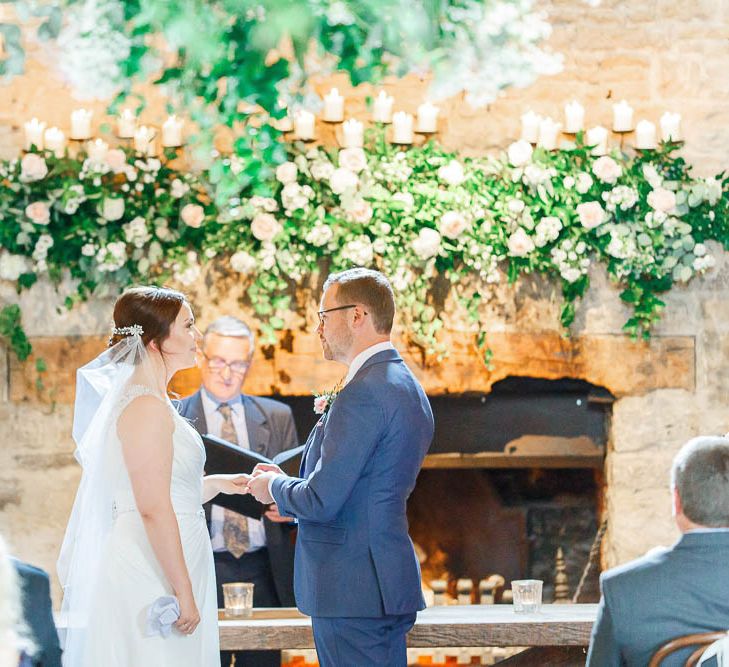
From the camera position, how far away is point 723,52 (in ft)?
15.3

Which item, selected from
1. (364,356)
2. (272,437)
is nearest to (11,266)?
(272,437)

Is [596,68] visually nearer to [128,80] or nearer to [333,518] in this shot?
[333,518]

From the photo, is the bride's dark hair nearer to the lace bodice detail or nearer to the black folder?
the lace bodice detail

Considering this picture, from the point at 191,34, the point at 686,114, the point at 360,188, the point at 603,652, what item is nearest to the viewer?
the point at 191,34

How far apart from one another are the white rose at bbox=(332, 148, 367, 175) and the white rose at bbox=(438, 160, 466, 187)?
0.31 m

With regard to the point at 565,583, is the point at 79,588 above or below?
above

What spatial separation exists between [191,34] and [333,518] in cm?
162

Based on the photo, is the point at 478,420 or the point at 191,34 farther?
the point at 478,420

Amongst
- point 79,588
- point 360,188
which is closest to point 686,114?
point 360,188

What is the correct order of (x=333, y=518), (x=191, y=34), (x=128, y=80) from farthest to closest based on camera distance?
(x=333, y=518)
(x=128, y=80)
(x=191, y=34)

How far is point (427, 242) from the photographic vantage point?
4.29 m

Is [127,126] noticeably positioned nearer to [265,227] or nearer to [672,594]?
[265,227]

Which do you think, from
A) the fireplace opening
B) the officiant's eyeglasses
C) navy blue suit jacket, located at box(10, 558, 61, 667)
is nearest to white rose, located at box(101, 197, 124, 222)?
the officiant's eyeglasses

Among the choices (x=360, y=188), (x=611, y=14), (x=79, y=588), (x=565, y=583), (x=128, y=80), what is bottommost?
(x=565, y=583)
